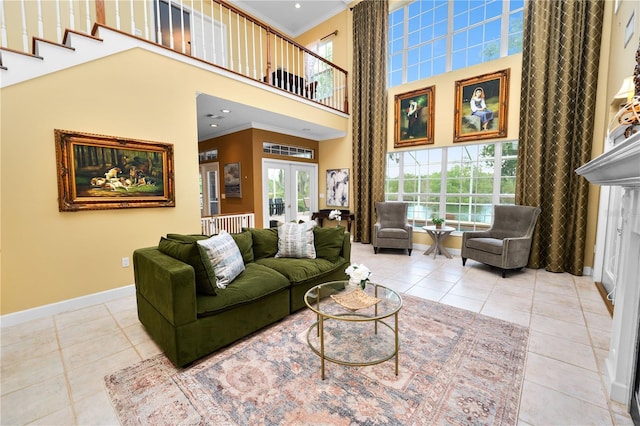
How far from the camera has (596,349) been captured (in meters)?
2.17

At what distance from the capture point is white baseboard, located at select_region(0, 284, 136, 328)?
2.62 m

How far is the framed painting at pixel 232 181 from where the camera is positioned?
626 cm

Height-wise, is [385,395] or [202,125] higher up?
[202,125]

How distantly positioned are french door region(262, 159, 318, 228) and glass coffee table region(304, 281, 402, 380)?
13.4 ft

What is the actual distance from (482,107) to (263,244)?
15.2 ft

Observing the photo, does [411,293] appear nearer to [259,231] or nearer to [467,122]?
[259,231]

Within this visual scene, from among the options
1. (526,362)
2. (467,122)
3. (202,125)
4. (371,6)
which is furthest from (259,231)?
(371,6)

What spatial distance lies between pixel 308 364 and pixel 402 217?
13.8ft

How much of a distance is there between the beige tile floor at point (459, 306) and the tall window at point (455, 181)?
1674 millimetres

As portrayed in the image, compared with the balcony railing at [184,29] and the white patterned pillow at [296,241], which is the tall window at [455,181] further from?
the white patterned pillow at [296,241]

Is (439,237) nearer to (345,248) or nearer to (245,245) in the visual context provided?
(345,248)

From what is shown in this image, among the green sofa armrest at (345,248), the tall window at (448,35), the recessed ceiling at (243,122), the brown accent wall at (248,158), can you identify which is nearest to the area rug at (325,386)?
the green sofa armrest at (345,248)

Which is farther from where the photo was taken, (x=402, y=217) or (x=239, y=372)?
(x=402, y=217)

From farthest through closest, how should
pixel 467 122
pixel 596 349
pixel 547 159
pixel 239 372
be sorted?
pixel 467 122 → pixel 547 159 → pixel 596 349 → pixel 239 372
